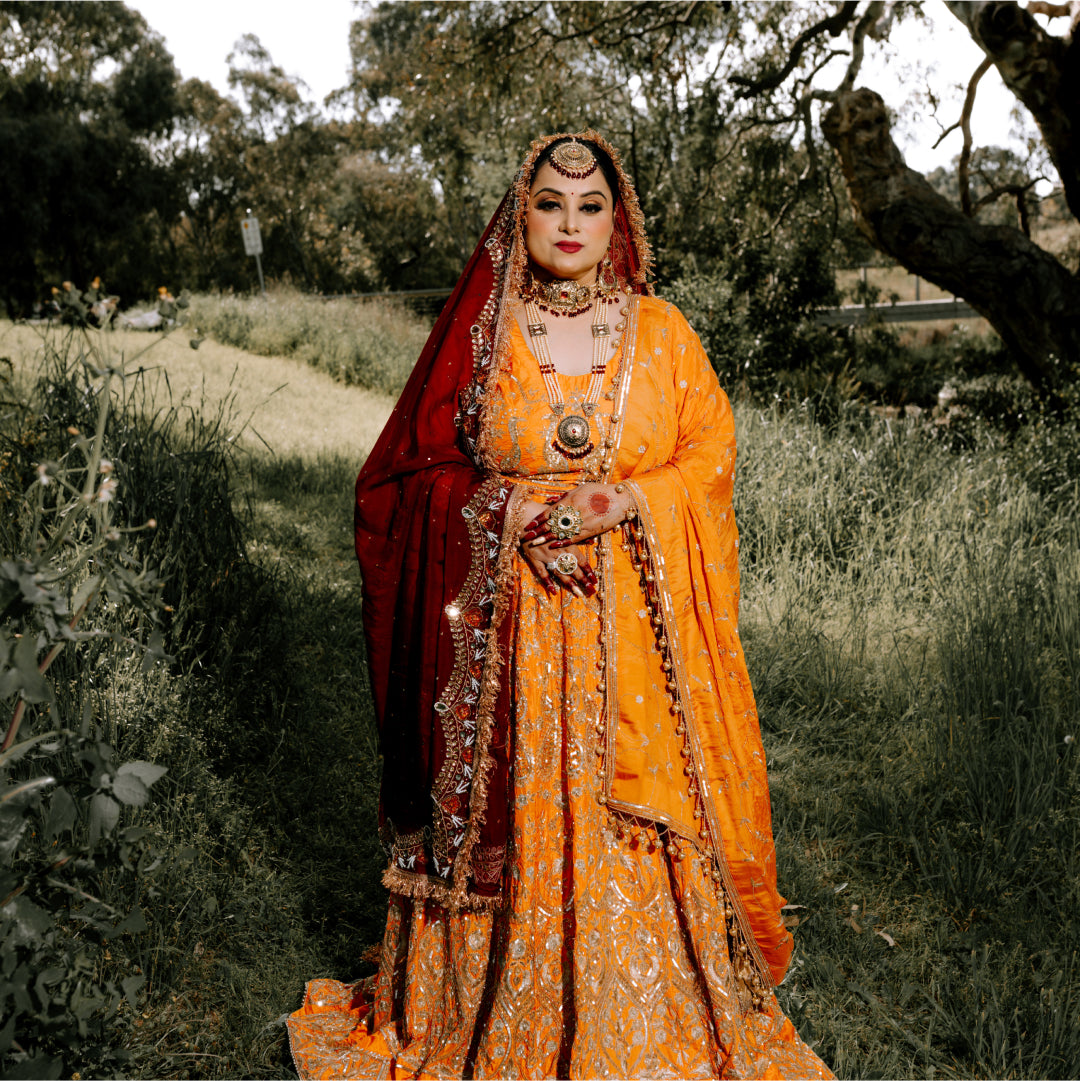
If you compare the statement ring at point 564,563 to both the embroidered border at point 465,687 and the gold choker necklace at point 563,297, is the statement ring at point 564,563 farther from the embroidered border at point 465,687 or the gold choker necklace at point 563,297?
the gold choker necklace at point 563,297

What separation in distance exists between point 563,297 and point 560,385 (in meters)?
0.24

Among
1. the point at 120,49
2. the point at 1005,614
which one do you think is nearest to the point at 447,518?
the point at 1005,614

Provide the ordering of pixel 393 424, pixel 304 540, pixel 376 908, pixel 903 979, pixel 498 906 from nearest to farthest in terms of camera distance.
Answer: pixel 498 906 → pixel 393 424 → pixel 903 979 → pixel 376 908 → pixel 304 540

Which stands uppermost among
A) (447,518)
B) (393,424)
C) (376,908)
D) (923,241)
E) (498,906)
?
(923,241)

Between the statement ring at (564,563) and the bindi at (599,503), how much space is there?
0.37 feet

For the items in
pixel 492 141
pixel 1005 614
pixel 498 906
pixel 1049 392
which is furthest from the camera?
pixel 492 141

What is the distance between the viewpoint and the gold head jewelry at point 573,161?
2.07 meters

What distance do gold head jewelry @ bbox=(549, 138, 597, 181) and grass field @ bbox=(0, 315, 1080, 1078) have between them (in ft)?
6.85

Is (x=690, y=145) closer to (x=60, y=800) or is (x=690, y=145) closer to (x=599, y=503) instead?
(x=599, y=503)

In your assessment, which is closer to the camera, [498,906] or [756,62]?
[498,906]

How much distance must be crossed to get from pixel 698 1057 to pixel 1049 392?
632cm

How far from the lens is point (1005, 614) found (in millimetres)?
3775

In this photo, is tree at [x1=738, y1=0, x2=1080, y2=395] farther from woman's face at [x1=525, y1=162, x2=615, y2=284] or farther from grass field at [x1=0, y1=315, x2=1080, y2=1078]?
woman's face at [x1=525, y1=162, x2=615, y2=284]

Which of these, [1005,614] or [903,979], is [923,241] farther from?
[903,979]
